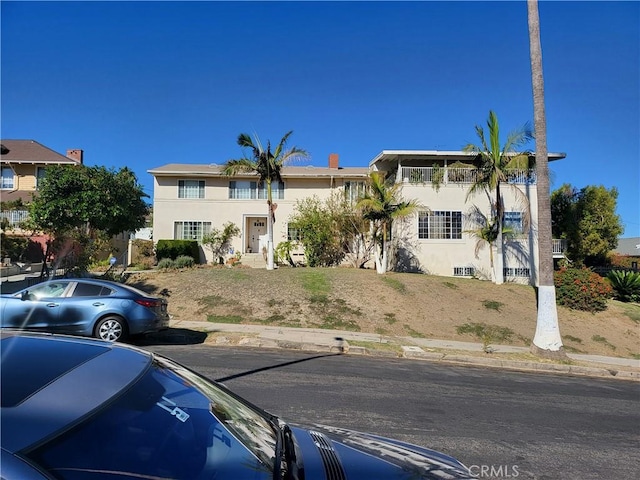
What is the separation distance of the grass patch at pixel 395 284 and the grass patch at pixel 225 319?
682 cm

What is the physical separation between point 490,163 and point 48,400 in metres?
20.7

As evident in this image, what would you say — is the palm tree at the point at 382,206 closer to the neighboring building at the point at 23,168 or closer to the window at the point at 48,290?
the window at the point at 48,290

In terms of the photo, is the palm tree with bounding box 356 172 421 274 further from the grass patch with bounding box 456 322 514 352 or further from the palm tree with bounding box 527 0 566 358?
the palm tree with bounding box 527 0 566 358

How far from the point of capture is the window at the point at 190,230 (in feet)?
93.9

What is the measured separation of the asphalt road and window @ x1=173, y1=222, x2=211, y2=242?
19307 mm

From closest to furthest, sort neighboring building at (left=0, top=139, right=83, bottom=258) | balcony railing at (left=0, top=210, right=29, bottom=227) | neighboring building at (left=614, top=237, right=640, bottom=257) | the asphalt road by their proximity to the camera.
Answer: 1. the asphalt road
2. balcony railing at (left=0, top=210, right=29, bottom=227)
3. neighboring building at (left=0, top=139, right=83, bottom=258)
4. neighboring building at (left=614, top=237, right=640, bottom=257)

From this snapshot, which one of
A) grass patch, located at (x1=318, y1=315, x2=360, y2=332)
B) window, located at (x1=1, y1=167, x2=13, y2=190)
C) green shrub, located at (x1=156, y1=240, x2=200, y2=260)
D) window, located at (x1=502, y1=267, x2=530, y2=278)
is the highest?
window, located at (x1=1, y1=167, x2=13, y2=190)

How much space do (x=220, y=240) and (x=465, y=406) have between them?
78.0ft

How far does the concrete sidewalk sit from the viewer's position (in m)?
10.8

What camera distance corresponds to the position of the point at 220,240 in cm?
2839

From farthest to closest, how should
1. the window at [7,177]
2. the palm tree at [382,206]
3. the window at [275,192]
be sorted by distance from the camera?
the window at [7,177], the window at [275,192], the palm tree at [382,206]

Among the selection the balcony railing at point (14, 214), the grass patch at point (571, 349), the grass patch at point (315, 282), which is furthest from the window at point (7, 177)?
the grass patch at point (571, 349)

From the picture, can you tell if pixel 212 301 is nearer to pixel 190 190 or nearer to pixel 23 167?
pixel 190 190

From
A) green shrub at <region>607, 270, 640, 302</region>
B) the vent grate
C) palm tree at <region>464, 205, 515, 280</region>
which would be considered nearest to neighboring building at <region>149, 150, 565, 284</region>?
palm tree at <region>464, 205, 515, 280</region>
